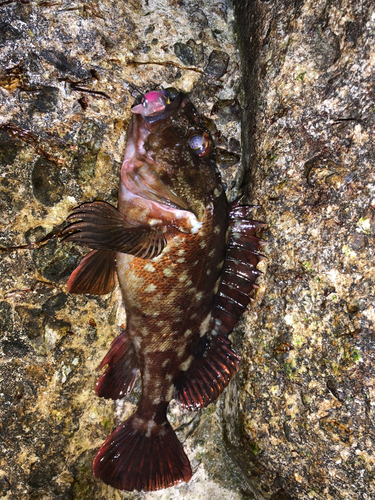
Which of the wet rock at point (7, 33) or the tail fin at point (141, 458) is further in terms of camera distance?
the tail fin at point (141, 458)

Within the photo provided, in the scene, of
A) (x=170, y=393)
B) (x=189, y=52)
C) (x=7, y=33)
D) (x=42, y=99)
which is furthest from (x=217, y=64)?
(x=170, y=393)

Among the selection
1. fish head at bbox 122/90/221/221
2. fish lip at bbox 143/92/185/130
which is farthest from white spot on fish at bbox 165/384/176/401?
fish lip at bbox 143/92/185/130

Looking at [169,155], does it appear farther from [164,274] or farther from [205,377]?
[205,377]

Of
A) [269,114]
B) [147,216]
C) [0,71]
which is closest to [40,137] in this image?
[0,71]

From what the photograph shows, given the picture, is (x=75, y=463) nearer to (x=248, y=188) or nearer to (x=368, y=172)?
(x=248, y=188)

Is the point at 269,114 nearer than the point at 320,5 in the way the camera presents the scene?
No

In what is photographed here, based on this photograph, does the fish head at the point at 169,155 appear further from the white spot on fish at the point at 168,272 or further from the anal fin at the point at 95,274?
the anal fin at the point at 95,274

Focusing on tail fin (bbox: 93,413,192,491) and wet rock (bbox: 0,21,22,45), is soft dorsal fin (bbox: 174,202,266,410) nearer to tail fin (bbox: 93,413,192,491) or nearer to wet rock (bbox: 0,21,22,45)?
tail fin (bbox: 93,413,192,491)

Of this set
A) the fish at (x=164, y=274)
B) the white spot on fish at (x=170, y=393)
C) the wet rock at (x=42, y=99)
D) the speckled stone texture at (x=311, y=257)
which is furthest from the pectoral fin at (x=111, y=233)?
the white spot on fish at (x=170, y=393)
